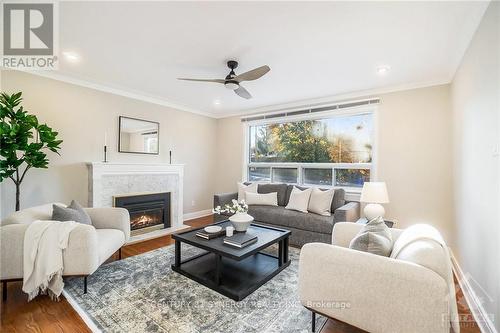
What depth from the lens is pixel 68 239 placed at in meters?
2.03

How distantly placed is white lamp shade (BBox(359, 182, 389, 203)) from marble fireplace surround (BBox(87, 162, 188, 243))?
338cm

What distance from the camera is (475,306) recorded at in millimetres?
1944

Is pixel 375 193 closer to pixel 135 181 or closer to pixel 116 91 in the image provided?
pixel 135 181

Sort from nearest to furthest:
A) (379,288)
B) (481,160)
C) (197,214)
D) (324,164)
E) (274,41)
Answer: (379,288), (481,160), (274,41), (324,164), (197,214)

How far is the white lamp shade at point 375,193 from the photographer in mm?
2934

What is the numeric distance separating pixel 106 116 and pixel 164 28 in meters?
2.37

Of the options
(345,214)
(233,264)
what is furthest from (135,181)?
(345,214)

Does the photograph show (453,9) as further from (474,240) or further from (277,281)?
(277,281)

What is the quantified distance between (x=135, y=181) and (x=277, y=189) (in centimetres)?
260

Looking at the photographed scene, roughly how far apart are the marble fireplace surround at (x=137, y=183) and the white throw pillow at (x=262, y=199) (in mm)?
1504

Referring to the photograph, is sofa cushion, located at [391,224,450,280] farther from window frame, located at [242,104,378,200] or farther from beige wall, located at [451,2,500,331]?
window frame, located at [242,104,378,200]

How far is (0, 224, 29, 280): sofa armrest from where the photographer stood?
6.27 feet

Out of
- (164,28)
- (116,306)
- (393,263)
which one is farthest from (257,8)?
(116,306)

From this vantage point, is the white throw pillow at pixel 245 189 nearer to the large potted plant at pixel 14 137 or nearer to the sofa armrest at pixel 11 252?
the large potted plant at pixel 14 137
